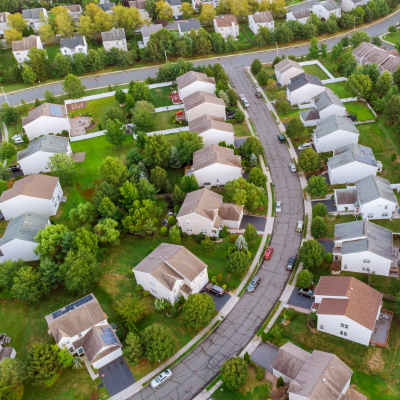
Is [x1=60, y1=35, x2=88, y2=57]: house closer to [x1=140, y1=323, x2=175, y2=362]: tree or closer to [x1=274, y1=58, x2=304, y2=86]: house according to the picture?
[x1=274, y1=58, x2=304, y2=86]: house

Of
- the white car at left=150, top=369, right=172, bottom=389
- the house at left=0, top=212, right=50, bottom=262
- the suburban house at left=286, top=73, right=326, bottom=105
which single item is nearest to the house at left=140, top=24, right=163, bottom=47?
the suburban house at left=286, top=73, right=326, bottom=105

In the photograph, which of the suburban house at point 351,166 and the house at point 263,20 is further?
the house at point 263,20

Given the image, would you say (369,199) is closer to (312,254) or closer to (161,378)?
(312,254)

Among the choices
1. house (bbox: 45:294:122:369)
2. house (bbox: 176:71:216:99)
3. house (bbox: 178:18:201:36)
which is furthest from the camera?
house (bbox: 178:18:201:36)

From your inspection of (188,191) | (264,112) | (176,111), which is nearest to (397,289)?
(188,191)

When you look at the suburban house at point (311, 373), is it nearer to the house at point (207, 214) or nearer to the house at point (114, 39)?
the house at point (207, 214)

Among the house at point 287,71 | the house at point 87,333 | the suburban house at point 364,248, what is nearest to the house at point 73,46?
the house at point 287,71
